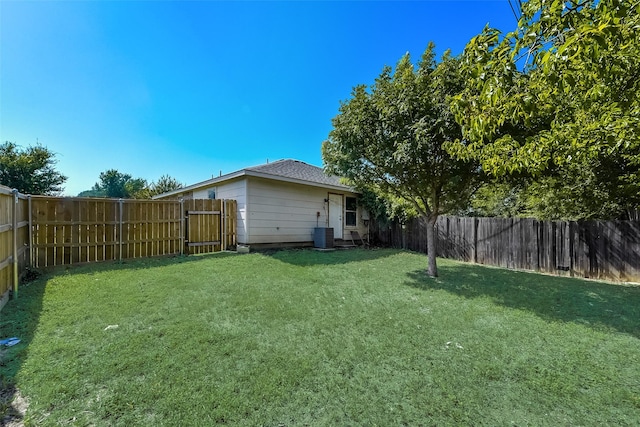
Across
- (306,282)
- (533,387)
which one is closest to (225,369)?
(533,387)

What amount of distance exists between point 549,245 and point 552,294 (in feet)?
9.82

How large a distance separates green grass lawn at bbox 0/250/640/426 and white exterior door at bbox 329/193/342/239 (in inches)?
264

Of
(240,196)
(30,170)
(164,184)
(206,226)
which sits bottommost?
(206,226)

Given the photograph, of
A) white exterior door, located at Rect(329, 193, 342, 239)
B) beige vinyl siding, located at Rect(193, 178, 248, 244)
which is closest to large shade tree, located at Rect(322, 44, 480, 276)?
beige vinyl siding, located at Rect(193, 178, 248, 244)

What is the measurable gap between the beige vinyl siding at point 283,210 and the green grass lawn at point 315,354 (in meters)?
4.21

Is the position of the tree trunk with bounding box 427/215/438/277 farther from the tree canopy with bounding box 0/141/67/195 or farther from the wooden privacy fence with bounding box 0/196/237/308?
the tree canopy with bounding box 0/141/67/195

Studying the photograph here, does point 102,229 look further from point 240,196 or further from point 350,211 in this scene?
point 350,211

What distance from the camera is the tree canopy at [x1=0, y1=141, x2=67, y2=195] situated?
17047 millimetres

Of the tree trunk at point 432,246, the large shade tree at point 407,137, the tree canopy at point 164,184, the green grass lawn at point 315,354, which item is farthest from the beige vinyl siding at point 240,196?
the tree canopy at point 164,184

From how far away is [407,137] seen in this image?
548 centimetres

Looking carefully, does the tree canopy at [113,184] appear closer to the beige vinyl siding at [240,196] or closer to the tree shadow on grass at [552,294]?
the beige vinyl siding at [240,196]

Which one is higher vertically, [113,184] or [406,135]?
[113,184]

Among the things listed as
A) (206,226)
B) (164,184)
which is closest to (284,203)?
(206,226)

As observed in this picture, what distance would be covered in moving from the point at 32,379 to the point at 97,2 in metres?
6.74
